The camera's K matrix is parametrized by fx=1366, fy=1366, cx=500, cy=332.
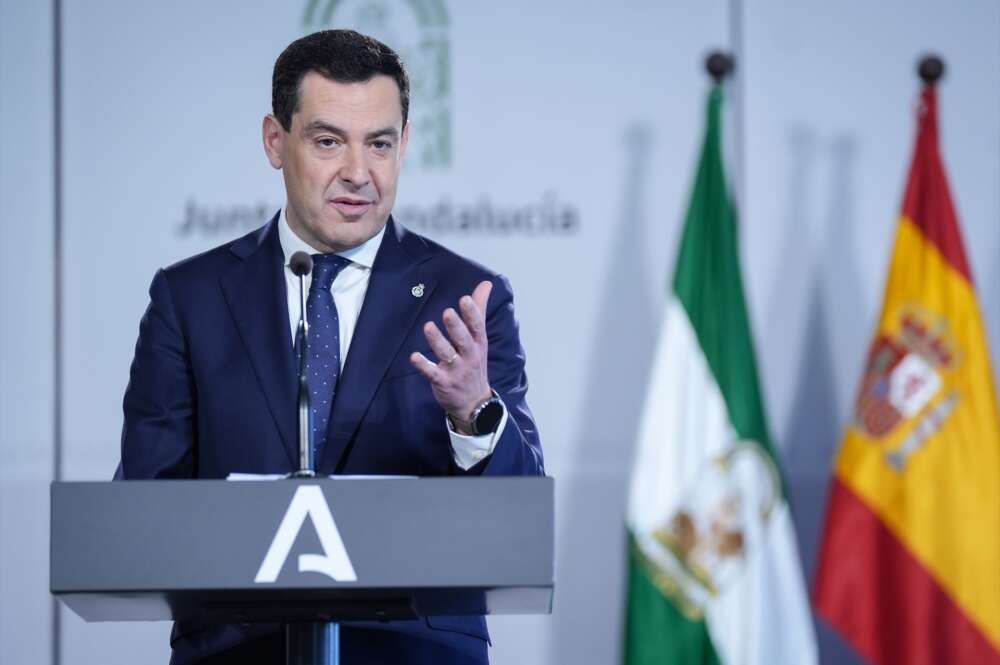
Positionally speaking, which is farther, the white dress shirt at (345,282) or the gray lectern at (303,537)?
the white dress shirt at (345,282)

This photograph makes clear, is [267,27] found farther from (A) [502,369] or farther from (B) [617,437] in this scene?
(A) [502,369]

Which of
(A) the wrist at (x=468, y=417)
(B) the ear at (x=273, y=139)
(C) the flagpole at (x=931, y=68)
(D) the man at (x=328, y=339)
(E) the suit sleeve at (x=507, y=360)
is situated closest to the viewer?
(A) the wrist at (x=468, y=417)

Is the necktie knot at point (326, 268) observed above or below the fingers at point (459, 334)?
above

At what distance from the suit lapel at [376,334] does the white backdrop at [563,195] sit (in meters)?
1.56

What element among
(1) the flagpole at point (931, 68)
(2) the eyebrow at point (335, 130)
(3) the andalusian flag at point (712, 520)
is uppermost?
(1) the flagpole at point (931, 68)

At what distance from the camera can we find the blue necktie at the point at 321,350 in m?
2.34

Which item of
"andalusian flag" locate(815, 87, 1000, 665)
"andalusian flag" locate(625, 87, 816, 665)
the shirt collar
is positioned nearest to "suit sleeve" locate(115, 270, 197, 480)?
the shirt collar

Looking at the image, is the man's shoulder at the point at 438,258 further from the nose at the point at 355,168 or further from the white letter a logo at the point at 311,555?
the white letter a logo at the point at 311,555

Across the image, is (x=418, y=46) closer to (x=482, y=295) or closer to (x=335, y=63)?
(x=335, y=63)

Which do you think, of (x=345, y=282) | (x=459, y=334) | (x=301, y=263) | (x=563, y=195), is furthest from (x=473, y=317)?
(x=563, y=195)

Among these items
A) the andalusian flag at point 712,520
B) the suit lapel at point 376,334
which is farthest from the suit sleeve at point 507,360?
the andalusian flag at point 712,520

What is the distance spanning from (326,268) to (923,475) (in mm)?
1878

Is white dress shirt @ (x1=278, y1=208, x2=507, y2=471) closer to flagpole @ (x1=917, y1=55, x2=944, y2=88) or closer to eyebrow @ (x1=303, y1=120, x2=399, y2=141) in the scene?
eyebrow @ (x1=303, y1=120, x2=399, y2=141)

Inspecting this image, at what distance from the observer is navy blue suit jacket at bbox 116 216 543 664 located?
2.32m
